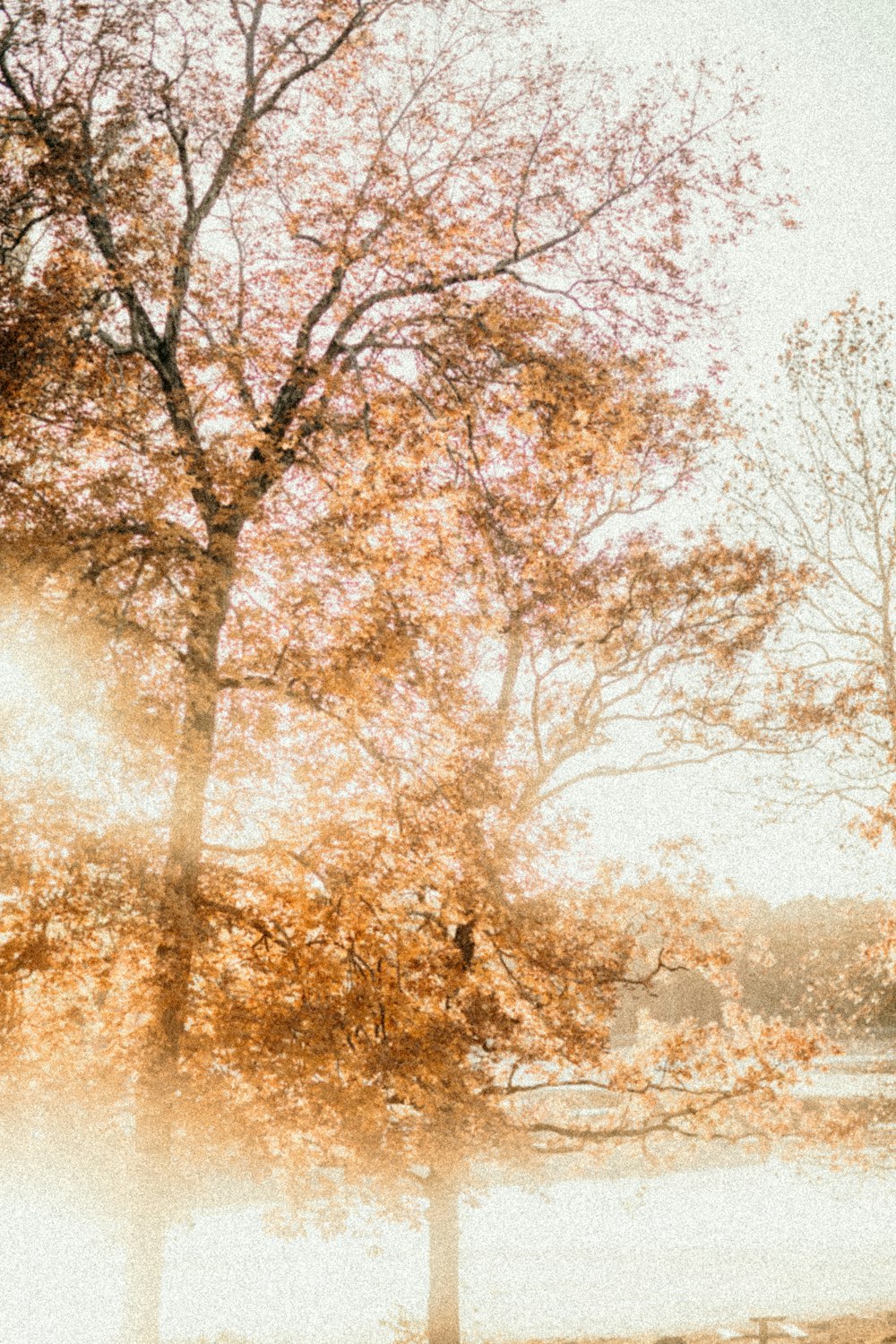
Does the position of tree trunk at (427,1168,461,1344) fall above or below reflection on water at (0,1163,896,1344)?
above

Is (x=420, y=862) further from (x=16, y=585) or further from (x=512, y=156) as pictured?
(x=512, y=156)

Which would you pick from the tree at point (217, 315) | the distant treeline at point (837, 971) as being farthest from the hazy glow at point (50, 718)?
the distant treeline at point (837, 971)

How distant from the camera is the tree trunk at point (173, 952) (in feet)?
28.2

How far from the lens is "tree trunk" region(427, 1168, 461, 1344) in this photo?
1348 centimetres

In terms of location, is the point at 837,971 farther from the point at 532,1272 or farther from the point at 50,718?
the point at 50,718

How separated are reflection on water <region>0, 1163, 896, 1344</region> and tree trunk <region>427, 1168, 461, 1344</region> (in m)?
1.18

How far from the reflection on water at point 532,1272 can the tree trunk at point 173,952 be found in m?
2.52

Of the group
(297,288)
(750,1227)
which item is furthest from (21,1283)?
(750,1227)

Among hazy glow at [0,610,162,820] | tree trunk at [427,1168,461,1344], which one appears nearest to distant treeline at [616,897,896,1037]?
tree trunk at [427,1168,461,1344]

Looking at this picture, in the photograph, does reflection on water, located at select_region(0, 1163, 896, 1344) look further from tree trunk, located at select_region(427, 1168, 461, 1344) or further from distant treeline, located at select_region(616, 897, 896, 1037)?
distant treeline, located at select_region(616, 897, 896, 1037)

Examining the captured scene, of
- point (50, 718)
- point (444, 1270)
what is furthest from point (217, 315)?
point (444, 1270)

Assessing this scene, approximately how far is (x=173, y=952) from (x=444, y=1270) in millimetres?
7824

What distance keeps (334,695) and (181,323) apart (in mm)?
4796

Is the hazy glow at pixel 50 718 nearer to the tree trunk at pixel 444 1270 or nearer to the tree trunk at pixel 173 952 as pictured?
the tree trunk at pixel 173 952
